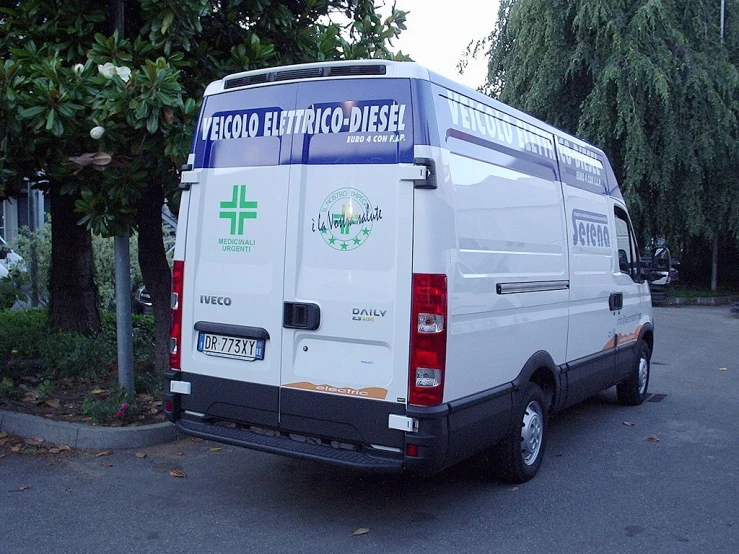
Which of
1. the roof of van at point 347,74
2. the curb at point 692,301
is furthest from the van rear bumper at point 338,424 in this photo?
the curb at point 692,301

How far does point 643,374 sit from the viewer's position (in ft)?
27.8

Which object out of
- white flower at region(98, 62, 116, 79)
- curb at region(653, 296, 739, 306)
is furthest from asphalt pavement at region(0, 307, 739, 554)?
curb at region(653, 296, 739, 306)

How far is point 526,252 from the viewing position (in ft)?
18.1

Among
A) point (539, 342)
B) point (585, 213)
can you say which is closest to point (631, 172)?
point (585, 213)

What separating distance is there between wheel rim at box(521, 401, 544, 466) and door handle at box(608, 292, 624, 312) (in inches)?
74.4

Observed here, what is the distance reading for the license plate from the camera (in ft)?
16.1

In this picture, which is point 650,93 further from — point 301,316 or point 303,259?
point 301,316

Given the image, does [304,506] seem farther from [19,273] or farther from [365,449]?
[19,273]

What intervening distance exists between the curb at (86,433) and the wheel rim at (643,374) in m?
4.87

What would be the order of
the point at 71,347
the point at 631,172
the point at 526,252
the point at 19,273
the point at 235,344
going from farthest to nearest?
1. the point at 631,172
2. the point at 19,273
3. the point at 71,347
4. the point at 526,252
5. the point at 235,344

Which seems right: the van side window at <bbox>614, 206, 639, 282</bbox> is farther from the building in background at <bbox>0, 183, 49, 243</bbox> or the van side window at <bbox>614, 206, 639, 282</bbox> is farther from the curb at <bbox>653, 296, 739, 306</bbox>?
the building in background at <bbox>0, 183, 49, 243</bbox>

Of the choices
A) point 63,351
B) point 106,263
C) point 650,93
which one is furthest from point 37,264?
point 650,93

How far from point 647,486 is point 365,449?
7.78 ft

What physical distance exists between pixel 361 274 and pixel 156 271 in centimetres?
397
